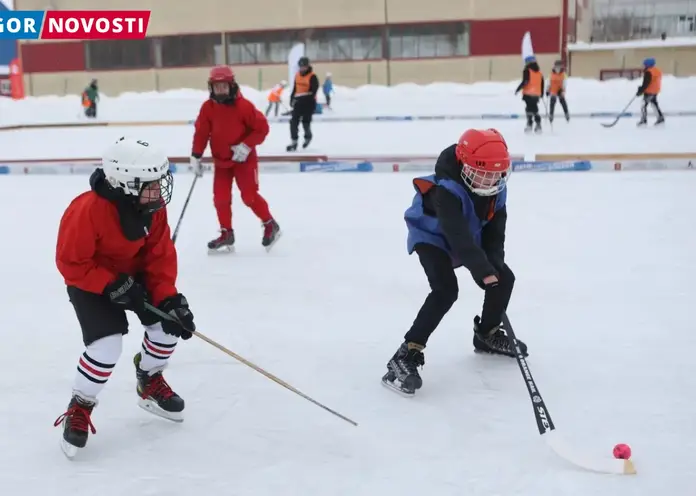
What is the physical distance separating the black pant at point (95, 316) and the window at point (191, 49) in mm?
29068

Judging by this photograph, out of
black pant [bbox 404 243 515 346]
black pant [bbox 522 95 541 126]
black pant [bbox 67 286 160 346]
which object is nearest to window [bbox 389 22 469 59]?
black pant [bbox 522 95 541 126]

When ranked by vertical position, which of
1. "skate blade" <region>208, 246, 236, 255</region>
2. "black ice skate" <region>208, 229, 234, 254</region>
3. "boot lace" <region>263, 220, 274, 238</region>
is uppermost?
"boot lace" <region>263, 220, 274, 238</region>

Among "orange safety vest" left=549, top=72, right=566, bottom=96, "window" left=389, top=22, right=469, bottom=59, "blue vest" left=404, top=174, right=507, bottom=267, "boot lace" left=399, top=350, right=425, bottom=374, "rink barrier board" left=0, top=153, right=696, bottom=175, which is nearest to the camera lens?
"blue vest" left=404, top=174, right=507, bottom=267

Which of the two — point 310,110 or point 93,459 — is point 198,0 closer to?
point 310,110

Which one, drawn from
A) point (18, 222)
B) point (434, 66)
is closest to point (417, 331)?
point (18, 222)

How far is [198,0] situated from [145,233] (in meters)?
29.3

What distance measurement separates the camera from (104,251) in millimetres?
2742

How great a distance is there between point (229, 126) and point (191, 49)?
87.2 ft

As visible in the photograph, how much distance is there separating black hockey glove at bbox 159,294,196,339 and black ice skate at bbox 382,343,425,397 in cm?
99

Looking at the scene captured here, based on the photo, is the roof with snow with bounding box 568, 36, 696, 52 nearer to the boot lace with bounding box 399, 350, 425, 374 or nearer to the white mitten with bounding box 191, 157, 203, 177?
the white mitten with bounding box 191, 157, 203, 177

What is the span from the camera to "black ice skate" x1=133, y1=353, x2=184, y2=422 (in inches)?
119

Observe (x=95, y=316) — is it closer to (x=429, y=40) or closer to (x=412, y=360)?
(x=412, y=360)

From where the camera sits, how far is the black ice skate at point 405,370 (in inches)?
129

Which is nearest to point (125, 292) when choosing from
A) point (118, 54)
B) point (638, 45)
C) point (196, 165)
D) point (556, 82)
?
point (196, 165)
